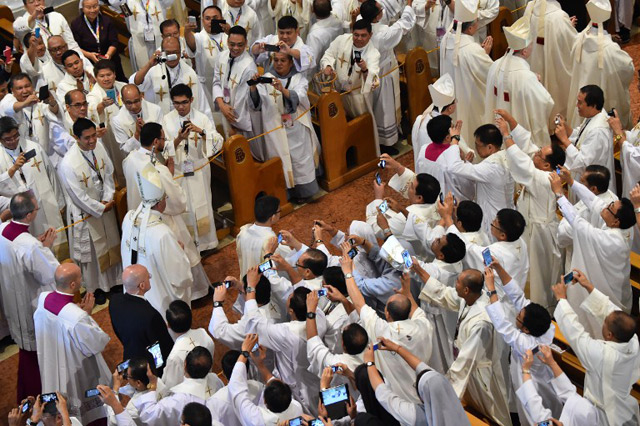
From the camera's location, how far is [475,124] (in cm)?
1194

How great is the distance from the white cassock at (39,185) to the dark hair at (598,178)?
5.21 m

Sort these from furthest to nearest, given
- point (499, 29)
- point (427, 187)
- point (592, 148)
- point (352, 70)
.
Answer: point (499, 29)
point (352, 70)
point (592, 148)
point (427, 187)

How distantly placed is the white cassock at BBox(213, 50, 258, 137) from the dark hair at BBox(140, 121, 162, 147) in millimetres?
1647

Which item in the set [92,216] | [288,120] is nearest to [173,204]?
[92,216]

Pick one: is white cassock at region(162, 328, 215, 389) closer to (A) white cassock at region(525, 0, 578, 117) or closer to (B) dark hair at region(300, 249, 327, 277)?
(B) dark hair at region(300, 249, 327, 277)

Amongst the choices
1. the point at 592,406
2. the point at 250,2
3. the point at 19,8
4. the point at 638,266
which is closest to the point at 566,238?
the point at 638,266

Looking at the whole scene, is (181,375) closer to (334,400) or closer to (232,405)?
(232,405)

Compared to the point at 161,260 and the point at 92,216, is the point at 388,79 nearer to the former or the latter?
the point at 92,216

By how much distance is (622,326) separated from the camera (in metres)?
7.30

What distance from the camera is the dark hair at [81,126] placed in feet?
33.3

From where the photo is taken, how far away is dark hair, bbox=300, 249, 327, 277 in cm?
859

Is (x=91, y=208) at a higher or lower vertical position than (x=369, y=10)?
lower

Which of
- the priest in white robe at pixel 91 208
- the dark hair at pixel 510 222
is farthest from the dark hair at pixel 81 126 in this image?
the dark hair at pixel 510 222

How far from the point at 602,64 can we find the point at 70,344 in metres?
6.03
